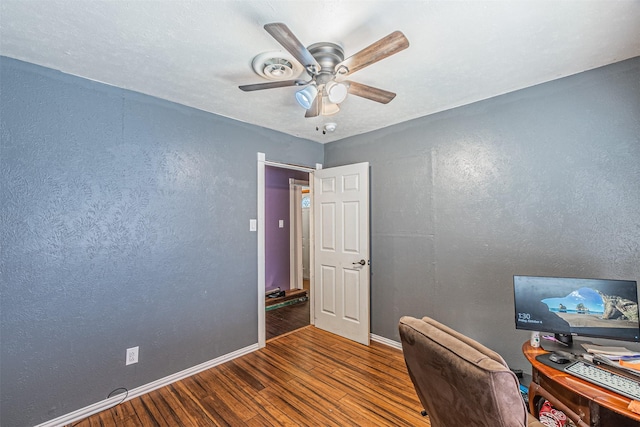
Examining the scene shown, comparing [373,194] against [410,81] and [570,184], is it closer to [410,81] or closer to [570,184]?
[410,81]

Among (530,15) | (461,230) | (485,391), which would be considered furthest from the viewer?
A: (461,230)

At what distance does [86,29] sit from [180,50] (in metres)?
0.45

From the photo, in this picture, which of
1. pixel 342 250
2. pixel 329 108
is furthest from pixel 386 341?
pixel 329 108

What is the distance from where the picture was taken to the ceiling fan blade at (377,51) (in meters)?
1.25

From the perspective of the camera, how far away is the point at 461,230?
2535 mm

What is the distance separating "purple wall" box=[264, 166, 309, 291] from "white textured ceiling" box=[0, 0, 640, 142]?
2686 mm

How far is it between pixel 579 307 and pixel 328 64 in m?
2.05

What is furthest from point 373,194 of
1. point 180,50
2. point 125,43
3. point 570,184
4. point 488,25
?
point 125,43

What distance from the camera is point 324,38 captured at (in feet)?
5.11

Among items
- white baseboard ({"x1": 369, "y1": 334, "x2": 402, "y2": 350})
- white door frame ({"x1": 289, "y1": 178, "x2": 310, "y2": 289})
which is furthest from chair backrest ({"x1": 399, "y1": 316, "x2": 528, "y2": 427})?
white door frame ({"x1": 289, "y1": 178, "x2": 310, "y2": 289})

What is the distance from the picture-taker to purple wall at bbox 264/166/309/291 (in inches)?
190

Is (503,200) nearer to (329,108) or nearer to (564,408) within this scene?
(564,408)

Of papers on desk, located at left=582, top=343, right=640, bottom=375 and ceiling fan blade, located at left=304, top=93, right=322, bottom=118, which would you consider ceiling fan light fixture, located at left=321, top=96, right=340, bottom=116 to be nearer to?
ceiling fan blade, located at left=304, top=93, right=322, bottom=118

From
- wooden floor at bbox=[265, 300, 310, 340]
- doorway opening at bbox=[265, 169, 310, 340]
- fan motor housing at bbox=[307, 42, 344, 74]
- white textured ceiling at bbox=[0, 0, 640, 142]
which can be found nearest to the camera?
white textured ceiling at bbox=[0, 0, 640, 142]
